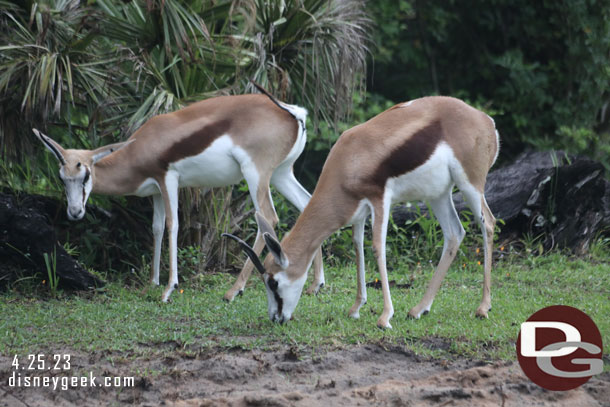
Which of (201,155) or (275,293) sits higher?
(201,155)

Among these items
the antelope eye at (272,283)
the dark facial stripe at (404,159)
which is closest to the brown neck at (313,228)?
the antelope eye at (272,283)

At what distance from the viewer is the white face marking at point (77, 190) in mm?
6531

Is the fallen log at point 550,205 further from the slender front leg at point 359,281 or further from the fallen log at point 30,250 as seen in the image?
the fallen log at point 30,250

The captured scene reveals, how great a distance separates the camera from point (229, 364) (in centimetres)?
452

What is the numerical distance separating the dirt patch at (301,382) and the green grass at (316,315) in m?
0.23

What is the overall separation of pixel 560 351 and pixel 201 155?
3630 millimetres

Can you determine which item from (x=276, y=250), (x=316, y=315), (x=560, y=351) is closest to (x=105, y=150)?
(x=276, y=250)

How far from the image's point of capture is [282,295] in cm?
541

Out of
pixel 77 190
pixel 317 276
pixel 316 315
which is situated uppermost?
pixel 77 190

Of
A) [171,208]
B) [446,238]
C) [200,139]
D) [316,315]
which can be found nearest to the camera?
[316,315]

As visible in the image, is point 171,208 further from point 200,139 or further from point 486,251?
point 486,251

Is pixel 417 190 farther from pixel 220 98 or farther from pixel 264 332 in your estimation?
pixel 220 98

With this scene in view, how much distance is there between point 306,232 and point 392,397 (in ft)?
5.70

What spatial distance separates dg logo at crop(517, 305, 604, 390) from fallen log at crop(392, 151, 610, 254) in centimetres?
332
